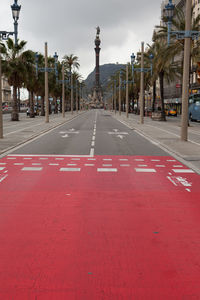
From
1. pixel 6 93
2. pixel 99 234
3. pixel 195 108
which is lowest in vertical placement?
pixel 99 234

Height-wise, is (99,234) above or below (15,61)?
below

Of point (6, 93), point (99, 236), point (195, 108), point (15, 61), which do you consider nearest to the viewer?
point (99, 236)

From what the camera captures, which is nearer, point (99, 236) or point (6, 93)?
point (99, 236)

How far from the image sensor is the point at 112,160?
13531mm

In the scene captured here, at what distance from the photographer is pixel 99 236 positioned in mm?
5785

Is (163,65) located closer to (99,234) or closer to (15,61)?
(15,61)

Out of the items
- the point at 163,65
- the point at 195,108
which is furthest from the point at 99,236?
the point at 195,108

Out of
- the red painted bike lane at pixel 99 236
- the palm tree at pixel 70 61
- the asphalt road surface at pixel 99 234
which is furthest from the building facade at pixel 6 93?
the red painted bike lane at pixel 99 236

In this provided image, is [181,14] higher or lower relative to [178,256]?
higher

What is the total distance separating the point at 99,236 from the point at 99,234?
0.09 metres

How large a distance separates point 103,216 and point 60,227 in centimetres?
94

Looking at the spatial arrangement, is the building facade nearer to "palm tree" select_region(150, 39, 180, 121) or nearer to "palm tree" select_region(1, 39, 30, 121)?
"palm tree" select_region(150, 39, 180, 121)

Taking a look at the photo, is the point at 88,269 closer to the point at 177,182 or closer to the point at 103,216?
the point at 103,216

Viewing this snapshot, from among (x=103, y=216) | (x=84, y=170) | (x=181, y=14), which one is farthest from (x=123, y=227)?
(x=181, y=14)
